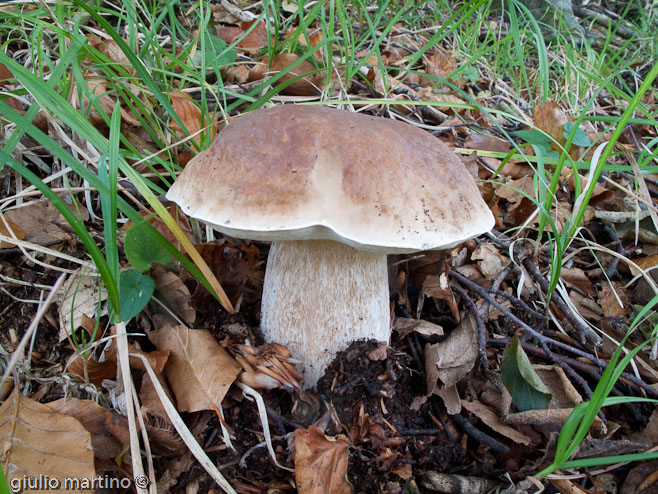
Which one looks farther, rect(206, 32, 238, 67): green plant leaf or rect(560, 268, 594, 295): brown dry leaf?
rect(206, 32, 238, 67): green plant leaf

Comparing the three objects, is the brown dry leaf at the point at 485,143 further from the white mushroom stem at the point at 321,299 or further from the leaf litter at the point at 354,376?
the white mushroom stem at the point at 321,299

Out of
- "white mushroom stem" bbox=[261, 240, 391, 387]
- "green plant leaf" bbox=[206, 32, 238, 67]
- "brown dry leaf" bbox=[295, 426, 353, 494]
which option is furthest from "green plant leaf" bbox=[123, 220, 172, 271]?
"green plant leaf" bbox=[206, 32, 238, 67]

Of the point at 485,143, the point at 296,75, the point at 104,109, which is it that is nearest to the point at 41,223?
the point at 104,109

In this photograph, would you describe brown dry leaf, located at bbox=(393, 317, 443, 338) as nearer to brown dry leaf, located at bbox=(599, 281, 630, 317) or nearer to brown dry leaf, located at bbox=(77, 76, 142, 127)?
brown dry leaf, located at bbox=(599, 281, 630, 317)

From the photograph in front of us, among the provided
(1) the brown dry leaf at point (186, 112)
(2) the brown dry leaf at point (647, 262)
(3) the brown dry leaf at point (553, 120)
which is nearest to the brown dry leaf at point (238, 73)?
(1) the brown dry leaf at point (186, 112)

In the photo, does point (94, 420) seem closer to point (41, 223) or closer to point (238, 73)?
point (41, 223)
